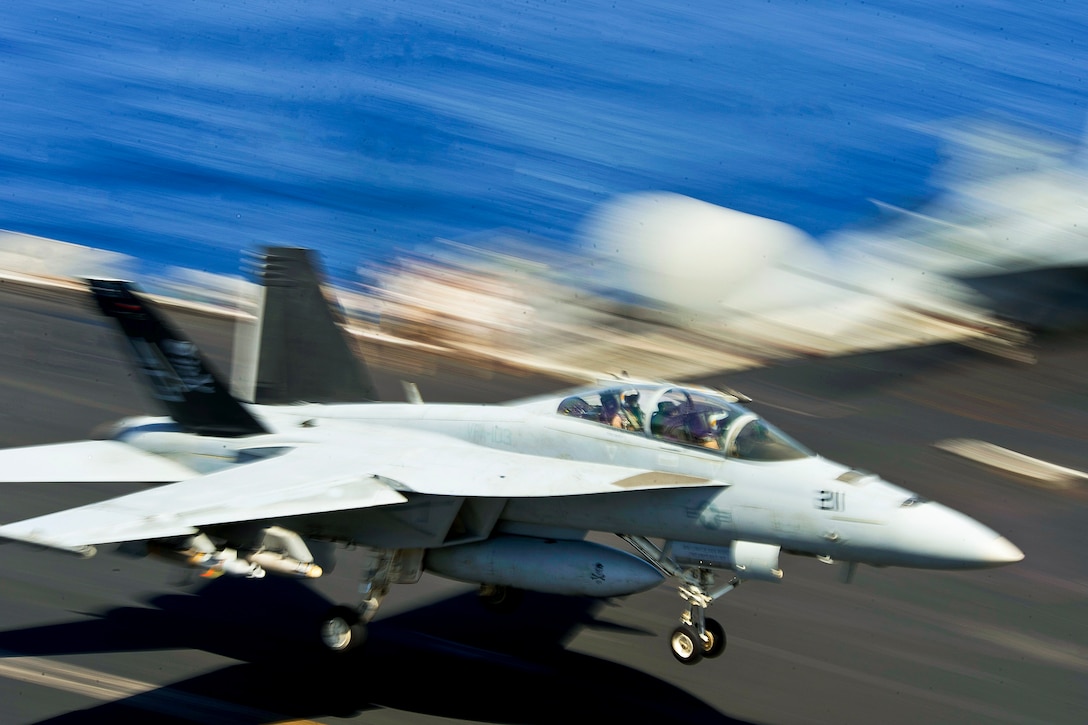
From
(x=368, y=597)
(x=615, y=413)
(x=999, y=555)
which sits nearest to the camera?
(x=999, y=555)

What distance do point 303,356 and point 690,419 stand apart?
5628mm

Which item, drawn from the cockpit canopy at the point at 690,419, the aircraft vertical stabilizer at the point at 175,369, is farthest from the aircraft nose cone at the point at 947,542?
the aircraft vertical stabilizer at the point at 175,369

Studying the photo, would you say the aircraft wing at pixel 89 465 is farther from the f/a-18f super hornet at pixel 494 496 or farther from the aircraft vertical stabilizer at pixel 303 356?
the aircraft vertical stabilizer at pixel 303 356

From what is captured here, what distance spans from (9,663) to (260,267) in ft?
18.4

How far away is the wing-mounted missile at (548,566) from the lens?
10938 millimetres

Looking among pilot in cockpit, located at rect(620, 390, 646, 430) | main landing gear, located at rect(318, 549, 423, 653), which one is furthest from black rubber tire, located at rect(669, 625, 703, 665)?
main landing gear, located at rect(318, 549, 423, 653)

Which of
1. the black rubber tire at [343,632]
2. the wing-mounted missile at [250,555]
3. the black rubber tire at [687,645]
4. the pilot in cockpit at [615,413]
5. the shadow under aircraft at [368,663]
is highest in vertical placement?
the pilot in cockpit at [615,413]

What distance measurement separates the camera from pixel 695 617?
1075cm

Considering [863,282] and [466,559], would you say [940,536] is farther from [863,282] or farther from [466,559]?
[863,282]

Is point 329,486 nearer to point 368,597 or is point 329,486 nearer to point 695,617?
point 368,597

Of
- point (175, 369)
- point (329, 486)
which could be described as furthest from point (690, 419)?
point (175, 369)

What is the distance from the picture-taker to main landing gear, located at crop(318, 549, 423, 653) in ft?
38.0

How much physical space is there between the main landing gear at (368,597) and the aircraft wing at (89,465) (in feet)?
8.53

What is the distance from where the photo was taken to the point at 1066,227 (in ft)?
85.2
